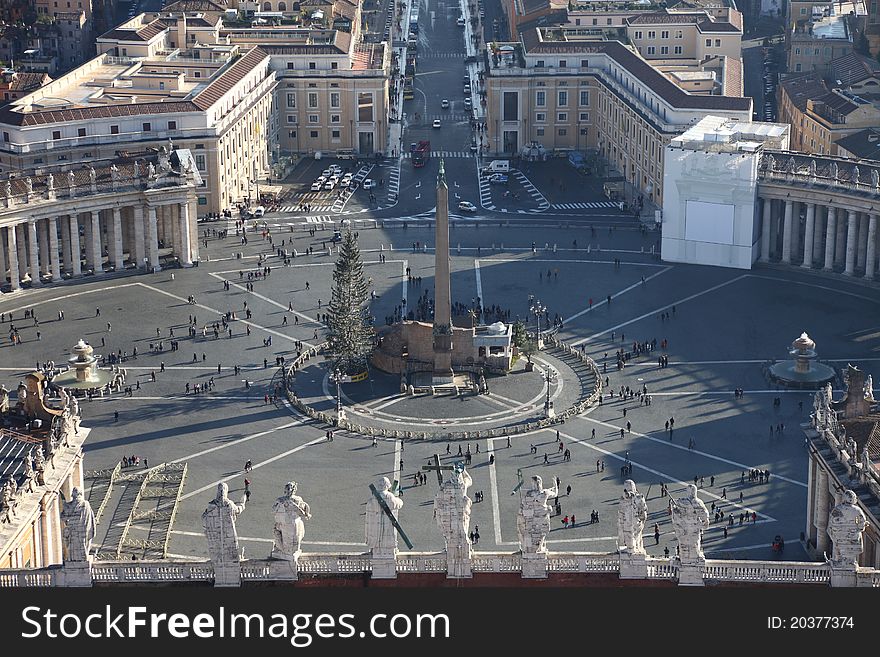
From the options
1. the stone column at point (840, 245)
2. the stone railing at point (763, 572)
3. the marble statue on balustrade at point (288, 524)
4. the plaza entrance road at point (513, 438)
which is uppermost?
the marble statue on balustrade at point (288, 524)

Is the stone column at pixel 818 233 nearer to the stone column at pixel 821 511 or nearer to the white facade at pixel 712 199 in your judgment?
the white facade at pixel 712 199

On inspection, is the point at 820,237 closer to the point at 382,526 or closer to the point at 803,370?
the point at 803,370

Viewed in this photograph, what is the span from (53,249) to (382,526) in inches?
4136

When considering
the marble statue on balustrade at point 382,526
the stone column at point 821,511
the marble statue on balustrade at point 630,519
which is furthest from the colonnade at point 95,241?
the marble statue on balustrade at point 630,519

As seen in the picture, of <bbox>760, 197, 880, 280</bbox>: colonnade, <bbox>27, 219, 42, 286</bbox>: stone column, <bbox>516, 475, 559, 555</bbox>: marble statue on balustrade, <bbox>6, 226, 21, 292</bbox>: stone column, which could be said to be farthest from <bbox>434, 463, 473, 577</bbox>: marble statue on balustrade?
<bbox>760, 197, 880, 280</bbox>: colonnade

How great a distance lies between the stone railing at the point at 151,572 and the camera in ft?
287

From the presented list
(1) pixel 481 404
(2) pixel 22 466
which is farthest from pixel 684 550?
(1) pixel 481 404

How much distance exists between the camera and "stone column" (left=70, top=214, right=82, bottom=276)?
608 ft

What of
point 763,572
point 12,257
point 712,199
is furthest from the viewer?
point 712,199

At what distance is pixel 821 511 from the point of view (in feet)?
378

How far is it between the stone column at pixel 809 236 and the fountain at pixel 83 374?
2748 inches

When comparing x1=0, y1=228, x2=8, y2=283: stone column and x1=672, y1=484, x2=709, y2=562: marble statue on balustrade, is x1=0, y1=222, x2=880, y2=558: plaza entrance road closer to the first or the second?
x1=0, y1=228, x2=8, y2=283: stone column

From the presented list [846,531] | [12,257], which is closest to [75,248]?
[12,257]

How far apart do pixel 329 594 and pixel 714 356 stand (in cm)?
9830
